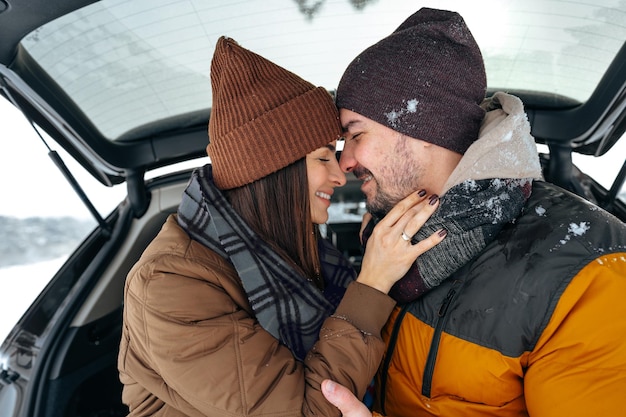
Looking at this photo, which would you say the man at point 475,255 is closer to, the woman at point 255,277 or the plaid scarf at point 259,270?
the woman at point 255,277

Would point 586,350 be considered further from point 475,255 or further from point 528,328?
point 475,255

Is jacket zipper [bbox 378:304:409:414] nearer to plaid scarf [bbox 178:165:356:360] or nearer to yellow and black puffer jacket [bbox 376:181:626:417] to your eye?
yellow and black puffer jacket [bbox 376:181:626:417]

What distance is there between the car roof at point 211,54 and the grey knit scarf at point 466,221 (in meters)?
0.74

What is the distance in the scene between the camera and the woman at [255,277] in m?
1.28

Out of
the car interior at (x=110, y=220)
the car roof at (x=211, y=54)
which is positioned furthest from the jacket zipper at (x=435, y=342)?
the car interior at (x=110, y=220)

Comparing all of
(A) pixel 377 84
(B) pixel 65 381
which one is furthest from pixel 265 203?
(B) pixel 65 381

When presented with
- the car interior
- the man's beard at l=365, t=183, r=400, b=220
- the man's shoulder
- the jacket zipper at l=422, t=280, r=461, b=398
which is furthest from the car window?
the man's shoulder

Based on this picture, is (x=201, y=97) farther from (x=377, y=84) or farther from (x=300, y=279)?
(x=300, y=279)

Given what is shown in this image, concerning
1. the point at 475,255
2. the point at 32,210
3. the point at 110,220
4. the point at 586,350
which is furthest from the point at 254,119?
the point at 32,210

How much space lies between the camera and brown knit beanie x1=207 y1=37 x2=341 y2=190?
153 centimetres

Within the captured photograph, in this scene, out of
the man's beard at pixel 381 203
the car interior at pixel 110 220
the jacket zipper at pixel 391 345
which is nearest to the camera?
the jacket zipper at pixel 391 345

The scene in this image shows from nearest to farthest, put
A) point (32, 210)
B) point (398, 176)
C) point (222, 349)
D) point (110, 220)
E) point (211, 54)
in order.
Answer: point (222, 349)
point (398, 176)
point (211, 54)
point (110, 220)
point (32, 210)

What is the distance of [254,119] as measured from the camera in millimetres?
1525

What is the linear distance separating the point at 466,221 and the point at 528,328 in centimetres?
33
